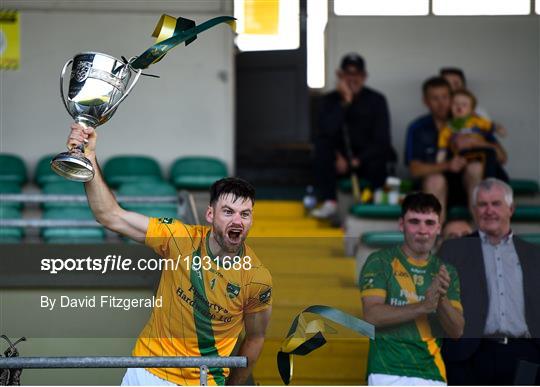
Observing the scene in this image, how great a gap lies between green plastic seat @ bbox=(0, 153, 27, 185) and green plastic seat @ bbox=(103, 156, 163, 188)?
1.70 feet

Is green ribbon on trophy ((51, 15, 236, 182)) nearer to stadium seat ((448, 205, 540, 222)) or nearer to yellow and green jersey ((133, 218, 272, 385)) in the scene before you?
yellow and green jersey ((133, 218, 272, 385))

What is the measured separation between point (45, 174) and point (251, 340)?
3765mm

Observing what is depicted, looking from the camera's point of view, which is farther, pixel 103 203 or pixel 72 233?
pixel 72 233

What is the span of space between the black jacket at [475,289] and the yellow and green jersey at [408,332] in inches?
4.3

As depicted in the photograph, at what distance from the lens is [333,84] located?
8289mm

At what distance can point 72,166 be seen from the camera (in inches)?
148

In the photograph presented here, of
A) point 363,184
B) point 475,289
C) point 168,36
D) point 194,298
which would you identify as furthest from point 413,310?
point 363,184

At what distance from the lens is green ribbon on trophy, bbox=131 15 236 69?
12.8ft

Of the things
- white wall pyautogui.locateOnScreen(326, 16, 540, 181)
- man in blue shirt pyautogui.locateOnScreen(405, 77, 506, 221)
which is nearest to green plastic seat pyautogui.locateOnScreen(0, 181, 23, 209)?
white wall pyautogui.locateOnScreen(326, 16, 540, 181)

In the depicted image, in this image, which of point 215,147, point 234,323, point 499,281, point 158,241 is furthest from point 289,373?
point 215,147

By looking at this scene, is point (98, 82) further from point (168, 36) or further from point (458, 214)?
point (458, 214)

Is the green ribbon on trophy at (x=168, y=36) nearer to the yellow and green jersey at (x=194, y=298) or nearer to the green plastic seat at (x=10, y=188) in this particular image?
the yellow and green jersey at (x=194, y=298)

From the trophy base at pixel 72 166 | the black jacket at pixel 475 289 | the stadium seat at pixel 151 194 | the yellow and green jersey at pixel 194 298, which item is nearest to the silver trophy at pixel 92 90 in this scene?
the trophy base at pixel 72 166

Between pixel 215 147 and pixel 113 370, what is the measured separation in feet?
13.1
